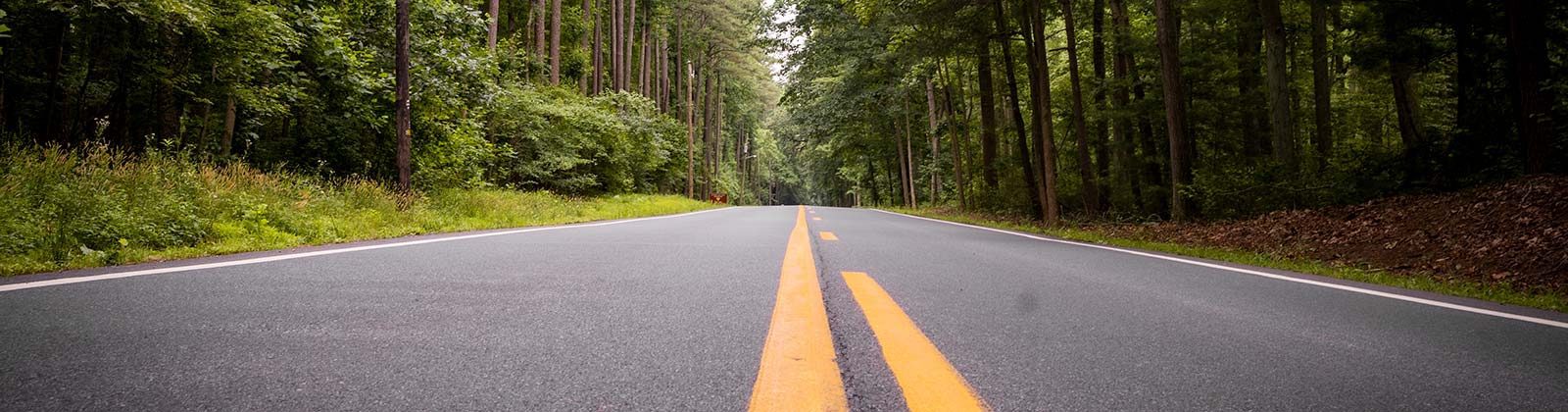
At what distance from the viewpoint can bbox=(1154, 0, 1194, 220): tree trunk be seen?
421 inches

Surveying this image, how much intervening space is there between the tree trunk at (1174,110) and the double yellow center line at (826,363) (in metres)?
10.1

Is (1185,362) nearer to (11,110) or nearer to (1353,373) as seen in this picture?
(1353,373)

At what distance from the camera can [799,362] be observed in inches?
70.7

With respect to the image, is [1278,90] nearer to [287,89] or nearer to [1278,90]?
[1278,90]

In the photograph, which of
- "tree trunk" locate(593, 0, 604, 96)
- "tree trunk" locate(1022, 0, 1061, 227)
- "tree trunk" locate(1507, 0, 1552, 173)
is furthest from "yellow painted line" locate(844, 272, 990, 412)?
"tree trunk" locate(593, 0, 604, 96)

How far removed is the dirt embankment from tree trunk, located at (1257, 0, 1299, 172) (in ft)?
5.79

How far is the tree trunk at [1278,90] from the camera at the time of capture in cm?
1045

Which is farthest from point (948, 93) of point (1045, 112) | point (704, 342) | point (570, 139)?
point (704, 342)

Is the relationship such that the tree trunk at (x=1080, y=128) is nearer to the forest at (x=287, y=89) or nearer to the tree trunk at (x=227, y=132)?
the forest at (x=287, y=89)

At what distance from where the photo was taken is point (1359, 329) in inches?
Answer: 105

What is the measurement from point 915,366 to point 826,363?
26 cm

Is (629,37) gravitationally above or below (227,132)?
above

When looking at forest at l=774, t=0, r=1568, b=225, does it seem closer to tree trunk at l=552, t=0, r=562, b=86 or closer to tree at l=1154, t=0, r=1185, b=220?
tree at l=1154, t=0, r=1185, b=220

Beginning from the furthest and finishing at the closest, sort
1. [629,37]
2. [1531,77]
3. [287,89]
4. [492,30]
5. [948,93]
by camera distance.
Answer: [629,37], [948,93], [492,30], [287,89], [1531,77]
